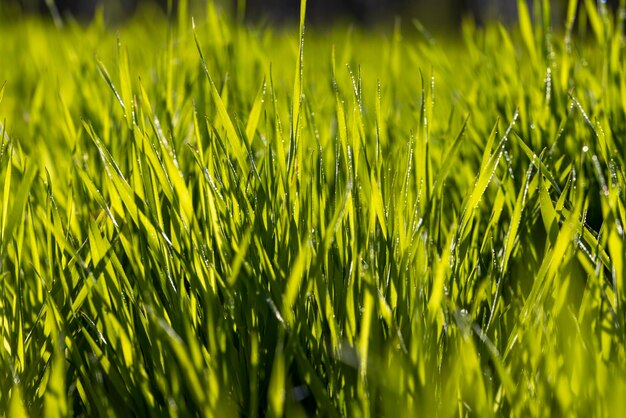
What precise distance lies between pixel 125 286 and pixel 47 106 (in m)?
0.78

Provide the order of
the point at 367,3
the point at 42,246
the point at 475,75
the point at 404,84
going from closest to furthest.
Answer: the point at 42,246 → the point at 475,75 → the point at 404,84 → the point at 367,3

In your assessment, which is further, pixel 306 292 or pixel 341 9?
pixel 341 9

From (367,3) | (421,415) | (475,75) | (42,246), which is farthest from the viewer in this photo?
(367,3)

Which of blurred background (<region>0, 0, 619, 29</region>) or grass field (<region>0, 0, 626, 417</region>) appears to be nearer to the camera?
grass field (<region>0, 0, 626, 417</region>)

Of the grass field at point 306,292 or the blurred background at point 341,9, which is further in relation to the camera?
the blurred background at point 341,9

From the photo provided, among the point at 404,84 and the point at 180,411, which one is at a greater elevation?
the point at 180,411

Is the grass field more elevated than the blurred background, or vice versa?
the grass field

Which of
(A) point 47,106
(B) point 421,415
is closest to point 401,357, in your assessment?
(B) point 421,415

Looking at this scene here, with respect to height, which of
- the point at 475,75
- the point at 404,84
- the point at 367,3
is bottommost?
the point at 367,3

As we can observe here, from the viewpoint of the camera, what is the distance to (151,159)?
63cm

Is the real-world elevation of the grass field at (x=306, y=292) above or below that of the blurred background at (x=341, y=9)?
above

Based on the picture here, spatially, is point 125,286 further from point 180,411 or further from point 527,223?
point 527,223

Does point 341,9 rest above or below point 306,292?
below

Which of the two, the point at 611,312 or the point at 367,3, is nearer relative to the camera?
the point at 611,312
